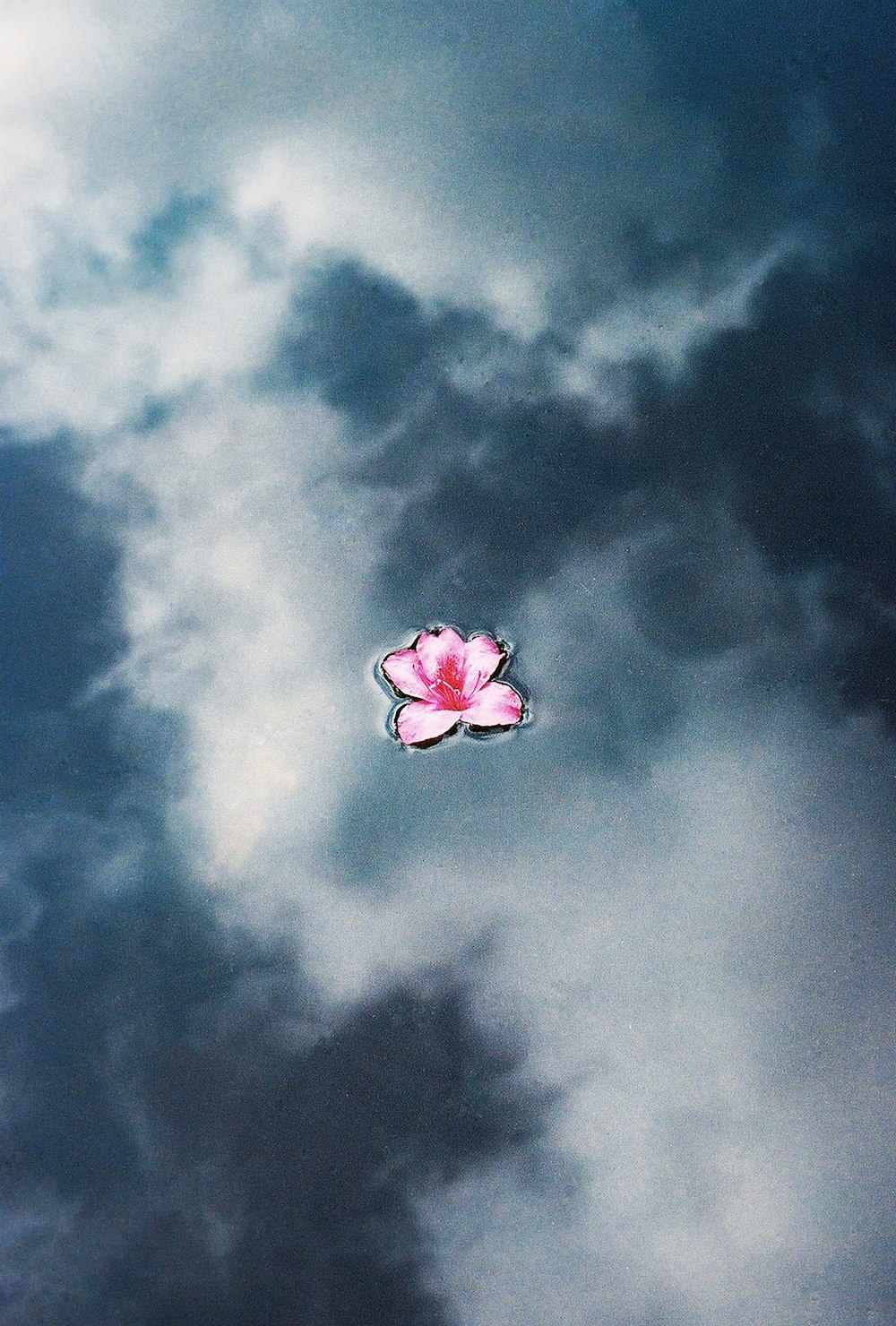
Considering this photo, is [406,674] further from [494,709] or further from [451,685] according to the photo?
[494,709]

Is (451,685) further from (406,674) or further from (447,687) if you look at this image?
(406,674)

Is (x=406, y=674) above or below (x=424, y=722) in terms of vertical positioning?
above

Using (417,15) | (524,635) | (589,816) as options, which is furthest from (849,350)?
(417,15)

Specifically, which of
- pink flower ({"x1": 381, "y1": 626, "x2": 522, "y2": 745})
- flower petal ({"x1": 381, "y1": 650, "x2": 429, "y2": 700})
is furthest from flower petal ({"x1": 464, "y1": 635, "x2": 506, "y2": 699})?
flower petal ({"x1": 381, "y1": 650, "x2": 429, "y2": 700})

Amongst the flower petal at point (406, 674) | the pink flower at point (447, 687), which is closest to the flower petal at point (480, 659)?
the pink flower at point (447, 687)

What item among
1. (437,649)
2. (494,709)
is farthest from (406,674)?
(494,709)

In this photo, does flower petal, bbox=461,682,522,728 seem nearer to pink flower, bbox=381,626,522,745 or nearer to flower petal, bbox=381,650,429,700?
pink flower, bbox=381,626,522,745
